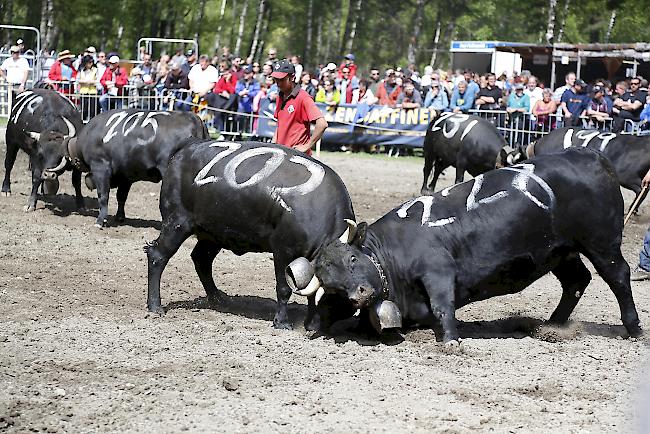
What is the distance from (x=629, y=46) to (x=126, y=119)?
19822mm

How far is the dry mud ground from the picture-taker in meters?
5.75

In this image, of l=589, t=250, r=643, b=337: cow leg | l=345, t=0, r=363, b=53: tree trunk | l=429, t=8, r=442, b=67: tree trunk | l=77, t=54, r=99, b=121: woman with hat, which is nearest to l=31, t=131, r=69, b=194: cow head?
l=589, t=250, r=643, b=337: cow leg

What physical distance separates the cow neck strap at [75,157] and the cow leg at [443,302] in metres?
7.15

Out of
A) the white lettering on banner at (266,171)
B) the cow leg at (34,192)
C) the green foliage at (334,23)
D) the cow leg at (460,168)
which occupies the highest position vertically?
the green foliage at (334,23)

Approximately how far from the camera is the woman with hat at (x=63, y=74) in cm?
2398

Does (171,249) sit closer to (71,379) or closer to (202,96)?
(71,379)

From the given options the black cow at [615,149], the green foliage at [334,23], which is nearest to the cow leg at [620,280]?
the black cow at [615,149]

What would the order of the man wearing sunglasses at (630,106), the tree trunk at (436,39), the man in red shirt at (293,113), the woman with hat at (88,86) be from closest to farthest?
the man in red shirt at (293,113), the man wearing sunglasses at (630,106), the woman with hat at (88,86), the tree trunk at (436,39)

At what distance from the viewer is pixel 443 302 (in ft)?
24.3

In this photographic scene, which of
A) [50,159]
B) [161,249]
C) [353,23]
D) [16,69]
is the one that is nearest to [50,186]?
[50,159]

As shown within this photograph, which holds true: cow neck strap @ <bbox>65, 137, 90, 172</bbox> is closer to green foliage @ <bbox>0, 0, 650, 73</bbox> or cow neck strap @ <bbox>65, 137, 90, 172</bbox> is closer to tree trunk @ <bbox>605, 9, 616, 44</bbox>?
green foliage @ <bbox>0, 0, 650, 73</bbox>

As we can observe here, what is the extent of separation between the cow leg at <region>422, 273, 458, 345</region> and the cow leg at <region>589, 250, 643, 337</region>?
1193 millimetres

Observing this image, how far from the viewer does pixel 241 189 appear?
310 inches

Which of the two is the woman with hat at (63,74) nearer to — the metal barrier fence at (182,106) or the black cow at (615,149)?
the metal barrier fence at (182,106)
